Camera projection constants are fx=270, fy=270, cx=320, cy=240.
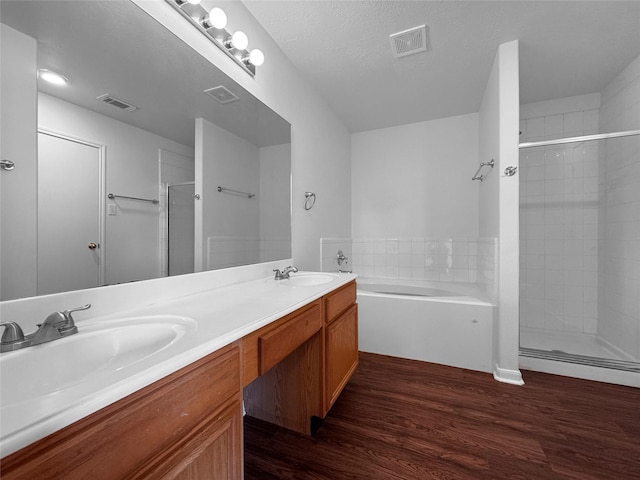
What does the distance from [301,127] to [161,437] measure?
2.13 meters

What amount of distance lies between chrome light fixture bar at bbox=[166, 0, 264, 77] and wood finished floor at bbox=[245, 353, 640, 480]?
6.58 ft

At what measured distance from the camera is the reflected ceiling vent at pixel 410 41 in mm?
1788

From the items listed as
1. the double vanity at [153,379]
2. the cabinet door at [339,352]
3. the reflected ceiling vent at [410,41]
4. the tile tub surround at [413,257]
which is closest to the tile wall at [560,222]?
the tile tub surround at [413,257]

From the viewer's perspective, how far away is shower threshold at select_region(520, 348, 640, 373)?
1.89 metres

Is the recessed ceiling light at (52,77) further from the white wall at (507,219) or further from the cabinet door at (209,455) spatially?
the white wall at (507,219)

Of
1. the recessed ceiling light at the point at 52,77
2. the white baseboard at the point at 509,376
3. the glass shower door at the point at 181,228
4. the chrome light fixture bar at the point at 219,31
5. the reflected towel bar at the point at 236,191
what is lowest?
the white baseboard at the point at 509,376

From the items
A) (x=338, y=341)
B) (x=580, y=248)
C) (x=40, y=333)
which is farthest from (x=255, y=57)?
(x=580, y=248)

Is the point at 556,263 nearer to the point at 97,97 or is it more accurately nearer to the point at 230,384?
the point at 230,384

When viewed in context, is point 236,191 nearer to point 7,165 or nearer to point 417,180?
point 7,165

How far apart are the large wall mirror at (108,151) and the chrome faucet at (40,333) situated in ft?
0.51

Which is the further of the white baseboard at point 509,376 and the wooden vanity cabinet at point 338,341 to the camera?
the white baseboard at point 509,376

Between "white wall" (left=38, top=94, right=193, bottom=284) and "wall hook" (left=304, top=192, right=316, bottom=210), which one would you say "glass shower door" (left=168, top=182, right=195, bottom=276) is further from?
"wall hook" (left=304, top=192, right=316, bottom=210)

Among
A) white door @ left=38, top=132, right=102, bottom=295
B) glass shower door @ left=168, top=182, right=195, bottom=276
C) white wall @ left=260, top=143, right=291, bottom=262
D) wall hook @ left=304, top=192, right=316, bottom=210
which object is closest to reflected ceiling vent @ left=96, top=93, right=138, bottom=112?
white door @ left=38, top=132, right=102, bottom=295

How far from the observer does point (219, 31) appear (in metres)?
1.36
